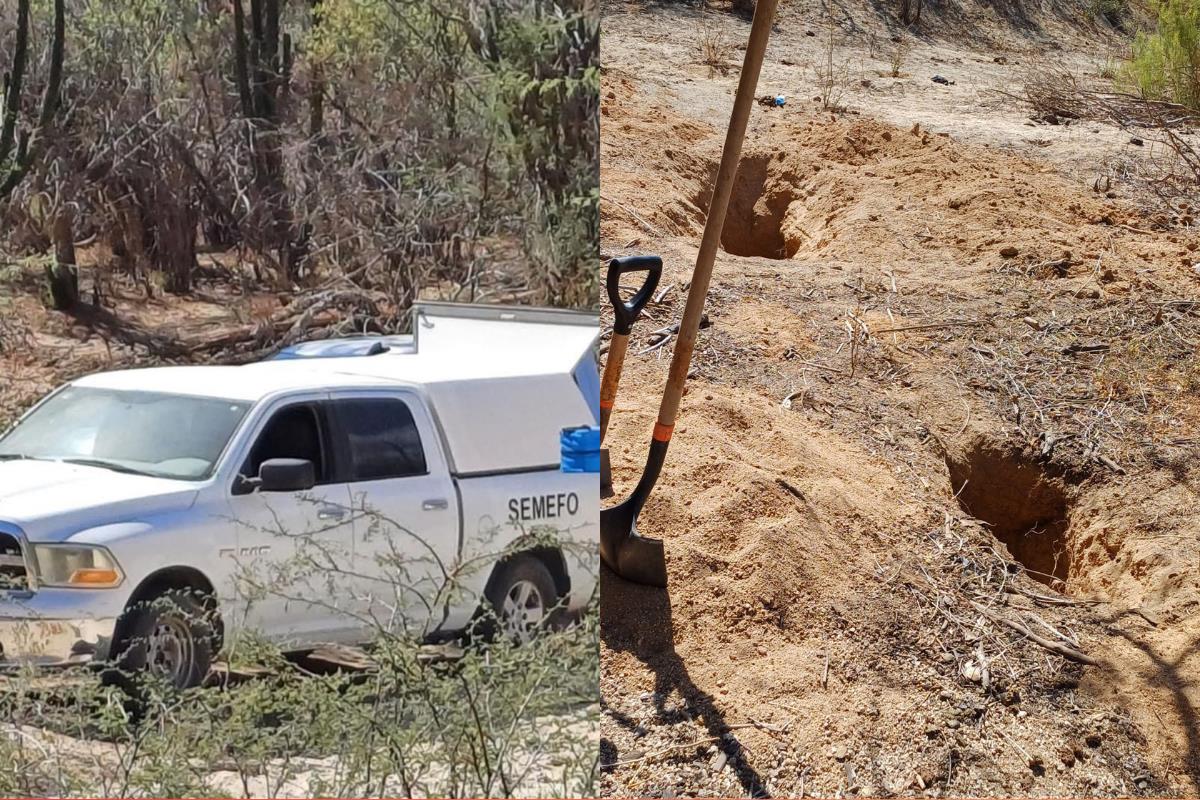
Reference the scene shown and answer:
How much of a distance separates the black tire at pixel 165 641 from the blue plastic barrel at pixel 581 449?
0.65 meters

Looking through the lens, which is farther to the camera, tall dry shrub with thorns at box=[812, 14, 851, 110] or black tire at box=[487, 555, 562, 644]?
tall dry shrub with thorns at box=[812, 14, 851, 110]

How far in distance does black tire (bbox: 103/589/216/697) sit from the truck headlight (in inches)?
2.8

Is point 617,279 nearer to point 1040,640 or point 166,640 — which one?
point 166,640

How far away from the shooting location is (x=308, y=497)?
86.7 inches

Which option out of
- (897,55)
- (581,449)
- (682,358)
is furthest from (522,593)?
(897,55)

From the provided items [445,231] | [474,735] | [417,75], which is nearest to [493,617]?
[474,735]

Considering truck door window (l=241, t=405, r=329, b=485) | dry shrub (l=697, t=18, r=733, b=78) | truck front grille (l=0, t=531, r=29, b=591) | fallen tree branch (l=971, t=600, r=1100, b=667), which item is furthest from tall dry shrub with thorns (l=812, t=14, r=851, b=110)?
truck front grille (l=0, t=531, r=29, b=591)

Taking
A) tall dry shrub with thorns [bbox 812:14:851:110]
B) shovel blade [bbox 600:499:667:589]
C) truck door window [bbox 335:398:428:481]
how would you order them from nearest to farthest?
→ 1. truck door window [bbox 335:398:428:481]
2. shovel blade [bbox 600:499:667:589]
3. tall dry shrub with thorns [bbox 812:14:851:110]

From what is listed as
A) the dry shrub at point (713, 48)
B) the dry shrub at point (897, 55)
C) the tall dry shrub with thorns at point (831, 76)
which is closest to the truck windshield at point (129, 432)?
the tall dry shrub with thorns at point (831, 76)

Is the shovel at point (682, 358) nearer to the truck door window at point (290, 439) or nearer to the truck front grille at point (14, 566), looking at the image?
the truck door window at point (290, 439)

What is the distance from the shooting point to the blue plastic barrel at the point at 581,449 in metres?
2.24

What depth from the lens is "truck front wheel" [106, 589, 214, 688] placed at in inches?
85.6

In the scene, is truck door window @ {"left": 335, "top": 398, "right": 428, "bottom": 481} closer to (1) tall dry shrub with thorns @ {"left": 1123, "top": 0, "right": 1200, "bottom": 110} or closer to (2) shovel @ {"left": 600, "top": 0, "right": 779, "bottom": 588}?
(2) shovel @ {"left": 600, "top": 0, "right": 779, "bottom": 588}

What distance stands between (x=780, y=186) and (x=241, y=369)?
23.6 ft
